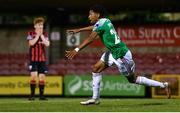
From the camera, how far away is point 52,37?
88.5 feet

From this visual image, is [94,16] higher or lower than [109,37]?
higher

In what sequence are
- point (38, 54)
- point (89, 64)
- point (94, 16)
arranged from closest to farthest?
point (94, 16)
point (38, 54)
point (89, 64)

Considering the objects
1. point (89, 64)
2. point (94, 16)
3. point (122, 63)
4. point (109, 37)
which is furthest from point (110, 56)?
point (89, 64)

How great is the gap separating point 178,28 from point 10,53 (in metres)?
7.15

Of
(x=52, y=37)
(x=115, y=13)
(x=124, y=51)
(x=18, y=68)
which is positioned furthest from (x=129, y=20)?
(x=124, y=51)

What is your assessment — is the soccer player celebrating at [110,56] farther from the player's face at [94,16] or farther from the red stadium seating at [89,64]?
the red stadium seating at [89,64]

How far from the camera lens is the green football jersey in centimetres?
1238

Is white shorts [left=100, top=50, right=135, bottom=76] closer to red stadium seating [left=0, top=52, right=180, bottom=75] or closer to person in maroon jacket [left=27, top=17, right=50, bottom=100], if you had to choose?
person in maroon jacket [left=27, top=17, right=50, bottom=100]

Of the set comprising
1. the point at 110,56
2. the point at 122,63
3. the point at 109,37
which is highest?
the point at 109,37

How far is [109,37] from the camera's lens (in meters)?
12.4

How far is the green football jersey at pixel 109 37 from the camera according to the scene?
40.6 ft

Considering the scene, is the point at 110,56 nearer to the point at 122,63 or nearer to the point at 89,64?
the point at 122,63

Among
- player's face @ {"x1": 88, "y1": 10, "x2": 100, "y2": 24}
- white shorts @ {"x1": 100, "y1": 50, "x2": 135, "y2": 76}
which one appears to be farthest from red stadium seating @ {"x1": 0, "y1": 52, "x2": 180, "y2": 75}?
player's face @ {"x1": 88, "y1": 10, "x2": 100, "y2": 24}

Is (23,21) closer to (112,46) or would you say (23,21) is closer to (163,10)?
(163,10)
